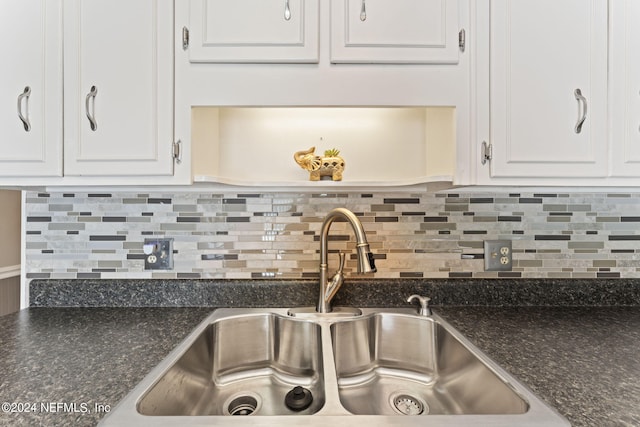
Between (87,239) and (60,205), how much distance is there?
0.16m

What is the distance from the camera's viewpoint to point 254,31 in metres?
0.92

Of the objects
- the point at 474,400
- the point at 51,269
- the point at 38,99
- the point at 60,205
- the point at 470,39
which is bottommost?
the point at 474,400

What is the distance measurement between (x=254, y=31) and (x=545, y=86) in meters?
0.88

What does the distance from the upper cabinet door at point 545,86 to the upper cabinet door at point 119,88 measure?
3.22 feet

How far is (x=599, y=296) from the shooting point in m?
1.21

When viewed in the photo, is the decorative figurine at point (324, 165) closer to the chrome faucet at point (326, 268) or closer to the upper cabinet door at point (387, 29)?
the chrome faucet at point (326, 268)

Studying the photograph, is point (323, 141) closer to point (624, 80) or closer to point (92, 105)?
point (92, 105)

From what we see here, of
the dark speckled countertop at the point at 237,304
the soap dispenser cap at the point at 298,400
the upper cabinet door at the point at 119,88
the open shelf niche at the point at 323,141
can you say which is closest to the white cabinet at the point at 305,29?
the upper cabinet door at the point at 119,88

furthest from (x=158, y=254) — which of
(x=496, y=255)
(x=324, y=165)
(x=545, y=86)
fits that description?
(x=545, y=86)

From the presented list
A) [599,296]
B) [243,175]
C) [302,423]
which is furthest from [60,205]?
[599,296]

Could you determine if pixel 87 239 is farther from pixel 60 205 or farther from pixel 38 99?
pixel 38 99

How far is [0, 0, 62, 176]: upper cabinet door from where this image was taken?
93 cm

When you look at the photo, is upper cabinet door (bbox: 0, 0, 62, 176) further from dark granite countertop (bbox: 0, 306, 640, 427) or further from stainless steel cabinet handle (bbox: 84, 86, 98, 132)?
dark granite countertop (bbox: 0, 306, 640, 427)

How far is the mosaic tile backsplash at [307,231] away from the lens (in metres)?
1.20
